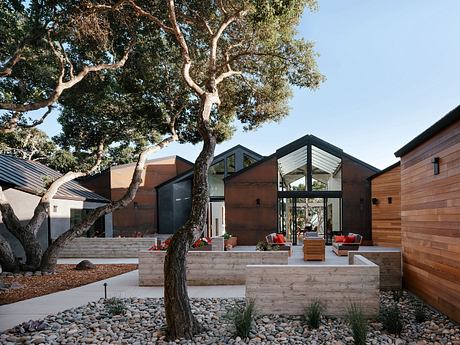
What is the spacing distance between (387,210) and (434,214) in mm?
8680

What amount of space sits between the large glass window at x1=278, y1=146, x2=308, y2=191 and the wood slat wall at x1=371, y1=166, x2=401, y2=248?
3.23 m

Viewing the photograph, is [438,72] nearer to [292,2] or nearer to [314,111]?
[314,111]

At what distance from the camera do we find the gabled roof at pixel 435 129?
497cm

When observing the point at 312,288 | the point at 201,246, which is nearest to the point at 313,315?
the point at 312,288

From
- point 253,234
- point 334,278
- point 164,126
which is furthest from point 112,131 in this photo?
point 334,278

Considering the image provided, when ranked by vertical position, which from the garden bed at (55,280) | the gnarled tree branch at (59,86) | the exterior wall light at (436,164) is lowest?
the garden bed at (55,280)

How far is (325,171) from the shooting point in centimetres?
1638

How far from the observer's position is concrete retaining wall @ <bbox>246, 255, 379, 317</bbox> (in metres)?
5.52

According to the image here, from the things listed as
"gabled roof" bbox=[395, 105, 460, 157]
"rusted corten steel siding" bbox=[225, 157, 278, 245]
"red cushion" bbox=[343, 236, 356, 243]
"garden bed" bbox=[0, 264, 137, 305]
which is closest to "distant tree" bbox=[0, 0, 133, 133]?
"garden bed" bbox=[0, 264, 137, 305]

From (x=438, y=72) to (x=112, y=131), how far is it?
43.4ft

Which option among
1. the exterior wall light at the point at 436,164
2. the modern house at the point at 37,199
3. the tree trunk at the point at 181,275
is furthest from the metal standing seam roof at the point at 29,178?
the exterior wall light at the point at 436,164

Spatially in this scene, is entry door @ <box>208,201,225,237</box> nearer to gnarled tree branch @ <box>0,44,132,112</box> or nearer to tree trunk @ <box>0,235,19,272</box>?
tree trunk @ <box>0,235,19,272</box>

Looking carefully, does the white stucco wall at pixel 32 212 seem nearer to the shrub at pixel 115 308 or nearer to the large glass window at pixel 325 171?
the shrub at pixel 115 308

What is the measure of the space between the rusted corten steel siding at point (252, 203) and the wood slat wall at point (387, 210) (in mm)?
4562
